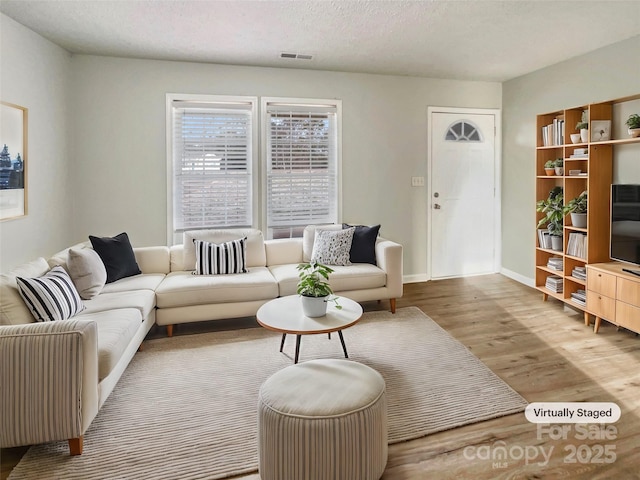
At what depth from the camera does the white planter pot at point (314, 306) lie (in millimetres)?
2770

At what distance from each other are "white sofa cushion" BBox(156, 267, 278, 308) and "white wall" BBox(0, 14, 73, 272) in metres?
1.12

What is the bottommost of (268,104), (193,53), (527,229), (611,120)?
(527,229)

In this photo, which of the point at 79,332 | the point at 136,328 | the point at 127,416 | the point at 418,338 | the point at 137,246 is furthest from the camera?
the point at 137,246

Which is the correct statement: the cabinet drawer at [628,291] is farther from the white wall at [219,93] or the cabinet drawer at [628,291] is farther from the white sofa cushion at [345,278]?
the white wall at [219,93]

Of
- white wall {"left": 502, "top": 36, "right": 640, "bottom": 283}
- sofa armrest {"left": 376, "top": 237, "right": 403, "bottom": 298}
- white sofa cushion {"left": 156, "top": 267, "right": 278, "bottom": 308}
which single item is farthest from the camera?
sofa armrest {"left": 376, "top": 237, "right": 403, "bottom": 298}

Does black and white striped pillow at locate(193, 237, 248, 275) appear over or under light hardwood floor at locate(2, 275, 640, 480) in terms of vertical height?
over

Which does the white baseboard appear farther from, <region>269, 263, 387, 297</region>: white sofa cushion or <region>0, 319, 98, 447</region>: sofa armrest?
<region>0, 319, 98, 447</region>: sofa armrest

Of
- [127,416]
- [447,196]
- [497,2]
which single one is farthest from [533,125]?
[127,416]

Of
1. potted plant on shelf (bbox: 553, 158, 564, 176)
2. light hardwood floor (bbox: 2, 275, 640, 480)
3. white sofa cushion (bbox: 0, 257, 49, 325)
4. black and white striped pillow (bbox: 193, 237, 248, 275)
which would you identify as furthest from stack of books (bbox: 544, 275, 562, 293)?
white sofa cushion (bbox: 0, 257, 49, 325)

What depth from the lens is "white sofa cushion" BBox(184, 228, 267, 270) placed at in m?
3.94

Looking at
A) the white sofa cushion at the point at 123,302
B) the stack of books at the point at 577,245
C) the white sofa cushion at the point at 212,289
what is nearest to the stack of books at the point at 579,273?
the stack of books at the point at 577,245

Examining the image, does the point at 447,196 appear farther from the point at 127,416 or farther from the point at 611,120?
the point at 127,416

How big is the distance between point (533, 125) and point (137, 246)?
4613 millimetres

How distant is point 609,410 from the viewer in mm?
2289
